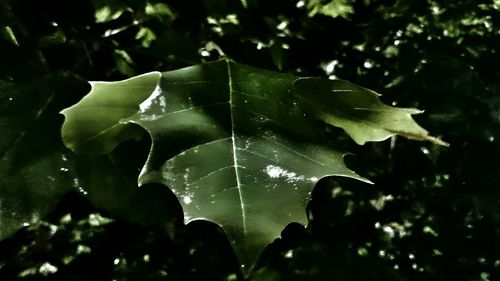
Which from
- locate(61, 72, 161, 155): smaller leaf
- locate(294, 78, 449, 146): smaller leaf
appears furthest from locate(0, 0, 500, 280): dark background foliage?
locate(294, 78, 449, 146): smaller leaf

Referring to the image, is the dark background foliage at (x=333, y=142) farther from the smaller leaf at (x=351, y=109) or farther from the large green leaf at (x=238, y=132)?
the smaller leaf at (x=351, y=109)

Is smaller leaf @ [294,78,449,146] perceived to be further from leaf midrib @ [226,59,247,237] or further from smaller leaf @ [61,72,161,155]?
smaller leaf @ [61,72,161,155]

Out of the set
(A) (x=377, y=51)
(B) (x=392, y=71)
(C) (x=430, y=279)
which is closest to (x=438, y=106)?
(B) (x=392, y=71)

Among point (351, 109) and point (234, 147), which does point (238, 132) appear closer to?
point (234, 147)

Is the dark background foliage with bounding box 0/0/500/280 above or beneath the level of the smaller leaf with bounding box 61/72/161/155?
beneath

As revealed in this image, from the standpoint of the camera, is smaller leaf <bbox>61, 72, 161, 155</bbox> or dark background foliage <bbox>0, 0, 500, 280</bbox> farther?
dark background foliage <bbox>0, 0, 500, 280</bbox>

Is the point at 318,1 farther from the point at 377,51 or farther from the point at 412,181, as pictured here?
the point at 412,181
